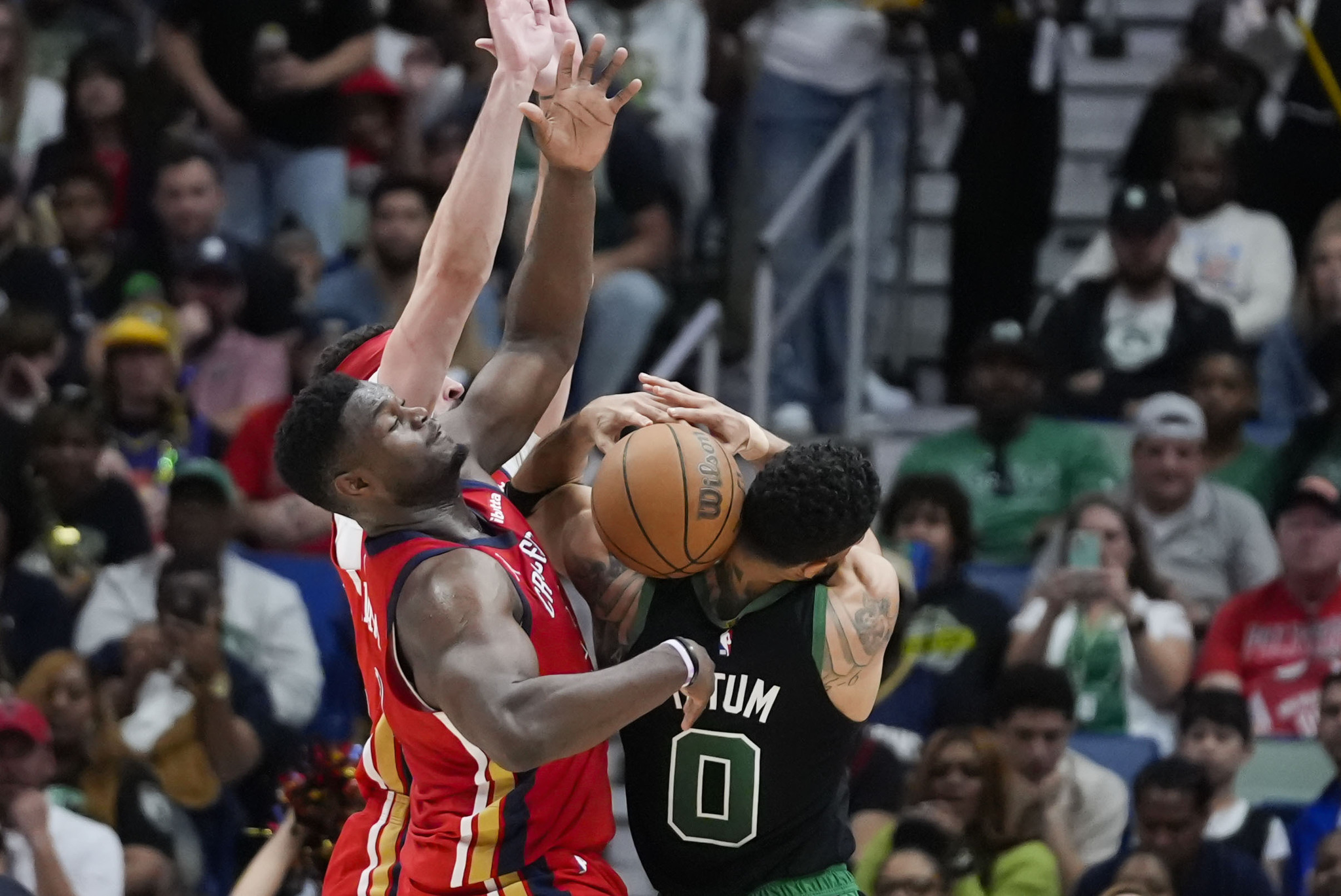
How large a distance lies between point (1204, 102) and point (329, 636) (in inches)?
174

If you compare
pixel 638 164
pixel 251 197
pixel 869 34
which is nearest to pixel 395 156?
pixel 251 197

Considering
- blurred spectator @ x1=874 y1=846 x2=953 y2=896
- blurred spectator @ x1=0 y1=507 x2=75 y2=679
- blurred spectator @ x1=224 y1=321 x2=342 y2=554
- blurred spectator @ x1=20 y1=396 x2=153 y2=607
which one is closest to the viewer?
blurred spectator @ x1=874 y1=846 x2=953 y2=896

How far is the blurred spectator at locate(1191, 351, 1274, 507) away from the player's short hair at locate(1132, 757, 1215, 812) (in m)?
1.95

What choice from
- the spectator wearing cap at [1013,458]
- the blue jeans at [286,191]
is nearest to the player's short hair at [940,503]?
the spectator wearing cap at [1013,458]

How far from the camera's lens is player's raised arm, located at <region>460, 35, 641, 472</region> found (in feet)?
15.6

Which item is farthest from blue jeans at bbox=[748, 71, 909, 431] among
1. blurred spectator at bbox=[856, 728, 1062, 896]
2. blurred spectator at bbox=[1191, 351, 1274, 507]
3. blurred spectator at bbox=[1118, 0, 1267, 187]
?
blurred spectator at bbox=[856, 728, 1062, 896]

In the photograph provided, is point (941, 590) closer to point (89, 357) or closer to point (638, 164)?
point (638, 164)

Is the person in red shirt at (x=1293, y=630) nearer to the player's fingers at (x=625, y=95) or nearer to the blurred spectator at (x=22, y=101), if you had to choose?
the player's fingers at (x=625, y=95)

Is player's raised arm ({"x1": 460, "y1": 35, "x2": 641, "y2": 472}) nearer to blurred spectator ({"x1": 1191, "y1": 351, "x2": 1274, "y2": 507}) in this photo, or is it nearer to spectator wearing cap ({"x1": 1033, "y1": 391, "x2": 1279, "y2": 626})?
spectator wearing cap ({"x1": 1033, "y1": 391, "x2": 1279, "y2": 626})

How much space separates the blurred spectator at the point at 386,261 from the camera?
9562 mm

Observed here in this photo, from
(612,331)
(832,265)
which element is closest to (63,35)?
(612,331)

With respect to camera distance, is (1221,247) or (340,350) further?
(1221,247)

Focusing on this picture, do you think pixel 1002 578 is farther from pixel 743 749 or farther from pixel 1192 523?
pixel 743 749

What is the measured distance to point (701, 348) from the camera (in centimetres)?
941
